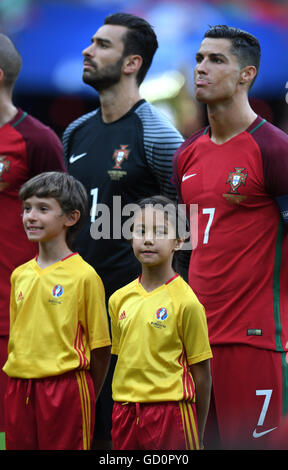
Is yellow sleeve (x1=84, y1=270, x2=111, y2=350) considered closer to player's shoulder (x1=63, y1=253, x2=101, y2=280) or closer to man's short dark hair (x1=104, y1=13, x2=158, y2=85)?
player's shoulder (x1=63, y1=253, x2=101, y2=280)

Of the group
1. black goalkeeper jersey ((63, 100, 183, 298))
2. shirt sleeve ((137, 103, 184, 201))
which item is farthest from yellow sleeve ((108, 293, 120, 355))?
shirt sleeve ((137, 103, 184, 201))

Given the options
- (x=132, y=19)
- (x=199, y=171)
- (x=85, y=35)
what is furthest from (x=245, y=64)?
(x=85, y=35)

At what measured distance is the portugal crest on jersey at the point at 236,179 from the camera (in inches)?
170

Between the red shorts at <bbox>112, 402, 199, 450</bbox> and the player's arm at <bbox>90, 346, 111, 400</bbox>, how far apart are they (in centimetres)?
35

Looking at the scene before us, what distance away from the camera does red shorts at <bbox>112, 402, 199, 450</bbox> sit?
3.76 metres

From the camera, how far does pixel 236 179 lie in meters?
4.34

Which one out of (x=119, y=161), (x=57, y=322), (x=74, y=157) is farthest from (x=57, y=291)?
(x=74, y=157)

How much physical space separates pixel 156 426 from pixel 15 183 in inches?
73.6

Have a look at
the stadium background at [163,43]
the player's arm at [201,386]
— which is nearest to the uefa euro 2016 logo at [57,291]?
the player's arm at [201,386]

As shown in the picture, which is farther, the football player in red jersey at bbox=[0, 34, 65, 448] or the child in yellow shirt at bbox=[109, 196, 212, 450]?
the football player in red jersey at bbox=[0, 34, 65, 448]

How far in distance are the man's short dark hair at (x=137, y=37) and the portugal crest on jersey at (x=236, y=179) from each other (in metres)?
1.54

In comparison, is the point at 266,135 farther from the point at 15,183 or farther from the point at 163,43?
the point at 163,43

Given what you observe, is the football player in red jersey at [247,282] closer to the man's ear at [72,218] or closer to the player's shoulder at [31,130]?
the man's ear at [72,218]

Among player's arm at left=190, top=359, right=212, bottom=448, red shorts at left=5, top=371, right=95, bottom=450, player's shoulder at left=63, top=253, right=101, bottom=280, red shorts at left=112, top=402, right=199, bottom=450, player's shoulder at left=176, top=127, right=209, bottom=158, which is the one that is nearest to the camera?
red shorts at left=112, top=402, right=199, bottom=450
